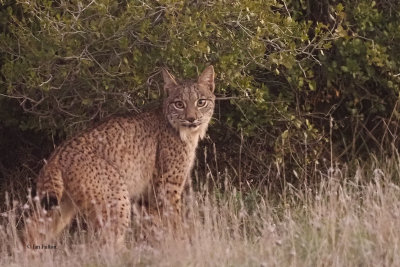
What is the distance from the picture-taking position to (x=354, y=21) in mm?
10398

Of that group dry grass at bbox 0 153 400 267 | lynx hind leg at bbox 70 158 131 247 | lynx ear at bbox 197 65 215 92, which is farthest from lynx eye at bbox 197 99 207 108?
dry grass at bbox 0 153 400 267

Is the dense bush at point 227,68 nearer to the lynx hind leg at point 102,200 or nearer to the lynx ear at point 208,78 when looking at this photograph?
the lynx ear at point 208,78

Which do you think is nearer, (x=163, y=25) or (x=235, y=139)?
Result: (x=163, y=25)

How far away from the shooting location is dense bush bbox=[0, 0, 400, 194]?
8531 millimetres

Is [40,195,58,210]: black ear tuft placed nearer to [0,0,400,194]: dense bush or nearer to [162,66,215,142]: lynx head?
[0,0,400,194]: dense bush

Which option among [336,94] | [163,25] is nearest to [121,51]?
[163,25]

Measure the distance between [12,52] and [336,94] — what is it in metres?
3.63

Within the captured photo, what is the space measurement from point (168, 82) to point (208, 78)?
1.16 feet

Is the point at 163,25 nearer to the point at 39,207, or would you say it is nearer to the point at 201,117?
the point at 201,117

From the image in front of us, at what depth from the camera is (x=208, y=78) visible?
8656mm

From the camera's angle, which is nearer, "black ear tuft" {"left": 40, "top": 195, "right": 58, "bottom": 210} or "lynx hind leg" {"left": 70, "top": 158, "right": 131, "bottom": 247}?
"black ear tuft" {"left": 40, "top": 195, "right": 58, "bottom": 210}

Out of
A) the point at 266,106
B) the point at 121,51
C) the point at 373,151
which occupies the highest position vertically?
the point at 121,51

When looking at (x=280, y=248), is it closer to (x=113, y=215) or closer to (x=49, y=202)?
(x=113, y=215)

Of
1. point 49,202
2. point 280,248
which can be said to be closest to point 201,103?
point 49,202
